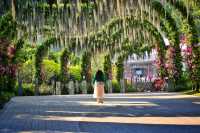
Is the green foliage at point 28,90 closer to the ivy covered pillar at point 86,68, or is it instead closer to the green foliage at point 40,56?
the green foliage at point 40,56

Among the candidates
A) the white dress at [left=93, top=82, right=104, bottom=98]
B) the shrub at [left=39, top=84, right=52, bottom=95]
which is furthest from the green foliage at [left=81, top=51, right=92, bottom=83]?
the white dress at [left=93, top=82, right=104, bottom=98]

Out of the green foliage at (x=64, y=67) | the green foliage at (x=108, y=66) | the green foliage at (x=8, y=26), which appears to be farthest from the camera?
the green foliage at (x=108, y=66)

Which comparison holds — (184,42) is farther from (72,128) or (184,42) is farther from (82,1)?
(72,128)

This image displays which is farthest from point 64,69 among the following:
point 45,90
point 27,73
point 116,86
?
point 27,73

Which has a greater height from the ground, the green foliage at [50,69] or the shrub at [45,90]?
the green foliage at [50,69]

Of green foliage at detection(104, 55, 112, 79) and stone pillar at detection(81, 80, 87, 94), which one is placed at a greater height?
green foliage at detection(104, 55, 112, 79)

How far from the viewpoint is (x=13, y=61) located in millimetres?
39281

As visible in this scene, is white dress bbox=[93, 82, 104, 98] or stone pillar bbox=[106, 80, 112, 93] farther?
stone pillar bbox=[106, 80, 112, 93]

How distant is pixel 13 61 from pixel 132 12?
849 centimetres

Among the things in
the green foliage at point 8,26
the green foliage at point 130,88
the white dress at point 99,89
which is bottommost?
the white dress at point 99,89

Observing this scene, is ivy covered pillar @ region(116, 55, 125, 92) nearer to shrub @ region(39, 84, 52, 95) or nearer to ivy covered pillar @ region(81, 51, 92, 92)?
ivy covered pillar @ region(81, 51, 92, 92)

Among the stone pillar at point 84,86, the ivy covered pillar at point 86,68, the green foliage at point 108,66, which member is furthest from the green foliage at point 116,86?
the stone pillar at point 84,86

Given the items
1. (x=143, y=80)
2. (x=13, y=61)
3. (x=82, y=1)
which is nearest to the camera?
(x=82, y=1)

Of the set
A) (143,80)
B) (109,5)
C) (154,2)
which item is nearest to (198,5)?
(109,5)
